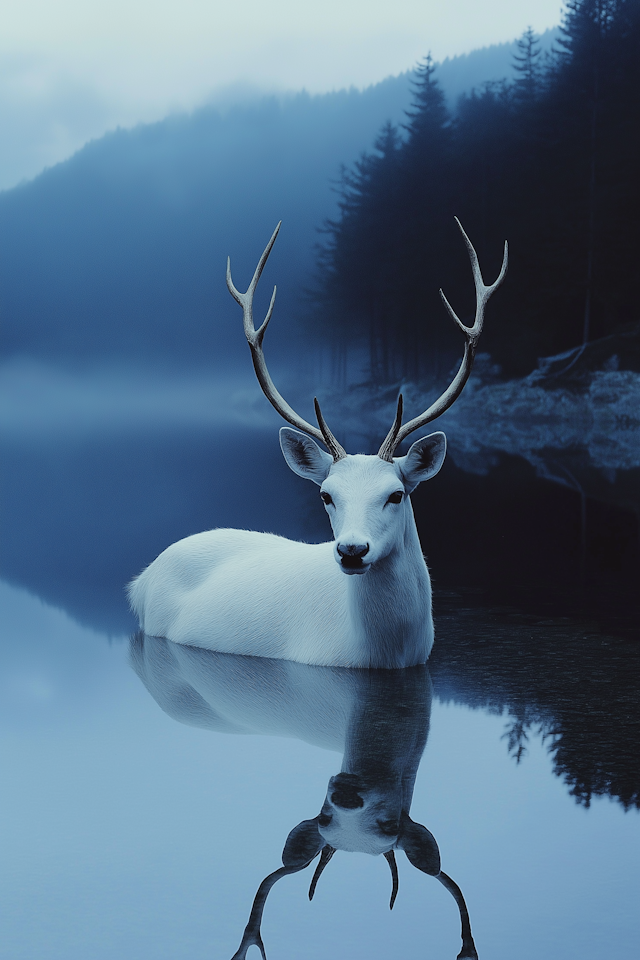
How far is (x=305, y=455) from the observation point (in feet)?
20.7

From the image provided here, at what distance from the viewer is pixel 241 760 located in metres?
5.11

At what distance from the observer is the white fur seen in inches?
237

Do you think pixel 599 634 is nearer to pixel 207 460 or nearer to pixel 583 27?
pixel 207 460

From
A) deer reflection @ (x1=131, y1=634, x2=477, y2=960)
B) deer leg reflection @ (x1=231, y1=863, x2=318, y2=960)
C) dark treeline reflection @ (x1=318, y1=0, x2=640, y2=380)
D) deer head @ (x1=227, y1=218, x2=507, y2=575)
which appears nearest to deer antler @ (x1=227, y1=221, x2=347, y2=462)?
deer head @ (x1=227, y1=218, x2=507, y2=575)

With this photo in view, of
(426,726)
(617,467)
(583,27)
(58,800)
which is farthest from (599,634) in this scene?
(583,27)

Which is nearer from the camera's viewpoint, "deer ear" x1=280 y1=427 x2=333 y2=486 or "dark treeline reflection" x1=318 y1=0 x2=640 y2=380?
"deer ear" x1=280 y1=427 x2=333 y2=486

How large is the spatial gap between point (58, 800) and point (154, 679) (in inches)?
83.3

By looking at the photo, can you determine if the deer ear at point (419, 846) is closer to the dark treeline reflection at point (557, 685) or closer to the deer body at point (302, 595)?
the dark treeline reflection at point (557, 685)

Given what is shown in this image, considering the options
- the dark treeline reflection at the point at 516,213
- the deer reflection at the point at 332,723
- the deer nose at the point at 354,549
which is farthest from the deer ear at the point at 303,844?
the dark treeline reflection at the point at 516,213

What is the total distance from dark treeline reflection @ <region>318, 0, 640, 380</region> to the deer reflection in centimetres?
3389

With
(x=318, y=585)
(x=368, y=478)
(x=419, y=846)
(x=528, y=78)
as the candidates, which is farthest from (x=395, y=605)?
(x=528, y=78)

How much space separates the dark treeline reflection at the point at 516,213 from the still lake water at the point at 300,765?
1261 inches

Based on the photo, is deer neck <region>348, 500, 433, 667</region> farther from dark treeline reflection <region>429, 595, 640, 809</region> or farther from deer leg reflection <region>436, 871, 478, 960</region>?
deer leg reflection <region>436, 871, 478, 960</region>

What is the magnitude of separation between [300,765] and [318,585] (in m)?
2.06
